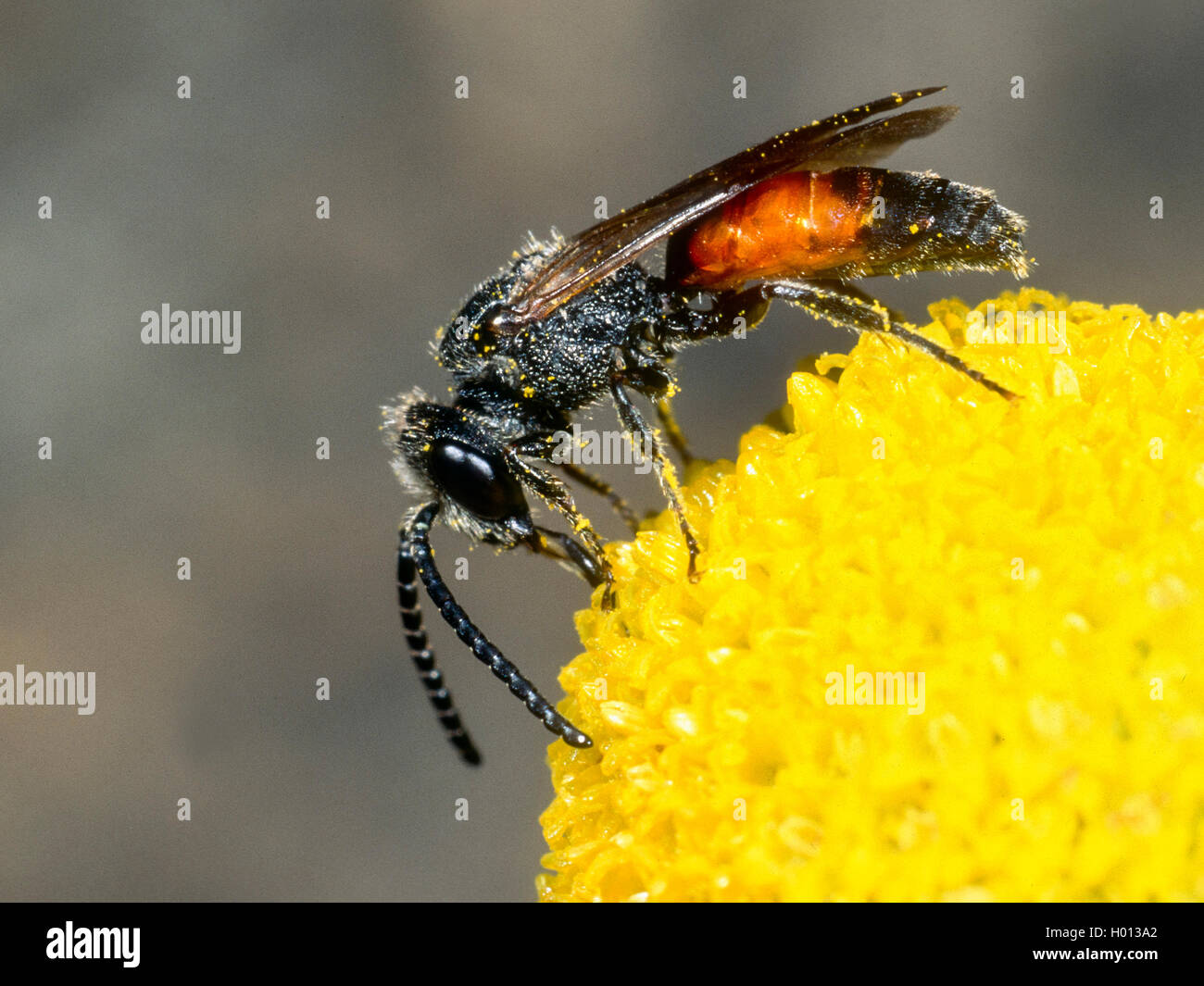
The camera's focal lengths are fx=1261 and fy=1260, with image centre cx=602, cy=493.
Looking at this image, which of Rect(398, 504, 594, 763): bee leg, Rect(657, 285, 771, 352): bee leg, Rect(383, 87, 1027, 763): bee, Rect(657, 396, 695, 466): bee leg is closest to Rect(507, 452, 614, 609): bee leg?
Rect(383, 87, 1027, 763): bee

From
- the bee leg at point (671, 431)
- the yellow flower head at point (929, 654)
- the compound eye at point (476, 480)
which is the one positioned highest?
the bee leg at point (671, 431)

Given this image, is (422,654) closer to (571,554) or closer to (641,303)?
(571,554)

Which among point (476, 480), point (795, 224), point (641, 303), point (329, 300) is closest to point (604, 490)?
point (641, 303)

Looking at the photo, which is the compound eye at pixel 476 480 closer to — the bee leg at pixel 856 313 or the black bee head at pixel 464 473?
the black bee head at pixel 464 473

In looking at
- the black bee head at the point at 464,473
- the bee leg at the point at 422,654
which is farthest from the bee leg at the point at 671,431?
the bee leg at the point at 422,654

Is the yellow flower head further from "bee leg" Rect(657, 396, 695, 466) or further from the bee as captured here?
"bee leg" Rect(657, 396, 695, 466)
